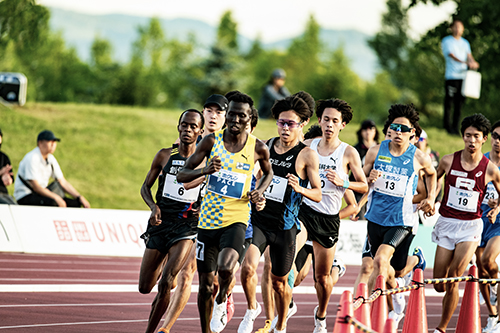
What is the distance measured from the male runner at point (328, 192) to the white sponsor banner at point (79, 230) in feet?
20.7

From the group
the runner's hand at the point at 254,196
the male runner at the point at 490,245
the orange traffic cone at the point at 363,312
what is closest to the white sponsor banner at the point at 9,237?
the runner's hand at the point at 254,196

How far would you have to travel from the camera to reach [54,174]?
14469mm

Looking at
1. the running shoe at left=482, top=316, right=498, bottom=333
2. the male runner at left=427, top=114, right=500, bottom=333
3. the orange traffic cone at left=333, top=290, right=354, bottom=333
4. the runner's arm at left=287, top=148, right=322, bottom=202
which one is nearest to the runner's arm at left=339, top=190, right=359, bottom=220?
the male runner at left=427, top=114, right=500, bottom=333

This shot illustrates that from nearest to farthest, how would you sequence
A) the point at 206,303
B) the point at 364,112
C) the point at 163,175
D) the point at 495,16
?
1. the point at 206,303
2. the point at 163,175
3. the point at 495,16
4. the point at 364,112

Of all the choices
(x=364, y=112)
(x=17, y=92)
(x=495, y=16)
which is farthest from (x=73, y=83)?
(x=495, y=16)

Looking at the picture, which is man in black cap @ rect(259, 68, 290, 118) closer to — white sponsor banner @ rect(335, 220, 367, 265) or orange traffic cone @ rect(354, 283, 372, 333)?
white sponsor banner @ rect(335, 220, 367, 265)

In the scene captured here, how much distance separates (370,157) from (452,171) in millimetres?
996

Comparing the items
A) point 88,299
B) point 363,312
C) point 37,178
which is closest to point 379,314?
point 363,312

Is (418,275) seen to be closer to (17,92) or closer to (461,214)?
(461,214)

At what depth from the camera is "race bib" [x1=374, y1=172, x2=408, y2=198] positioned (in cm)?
884

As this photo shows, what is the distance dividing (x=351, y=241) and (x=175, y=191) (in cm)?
832

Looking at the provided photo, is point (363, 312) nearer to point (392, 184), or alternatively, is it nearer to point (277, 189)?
point (277, 189)

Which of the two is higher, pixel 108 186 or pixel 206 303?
pixel 206 303

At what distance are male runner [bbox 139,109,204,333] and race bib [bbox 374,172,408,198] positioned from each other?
2.55m
